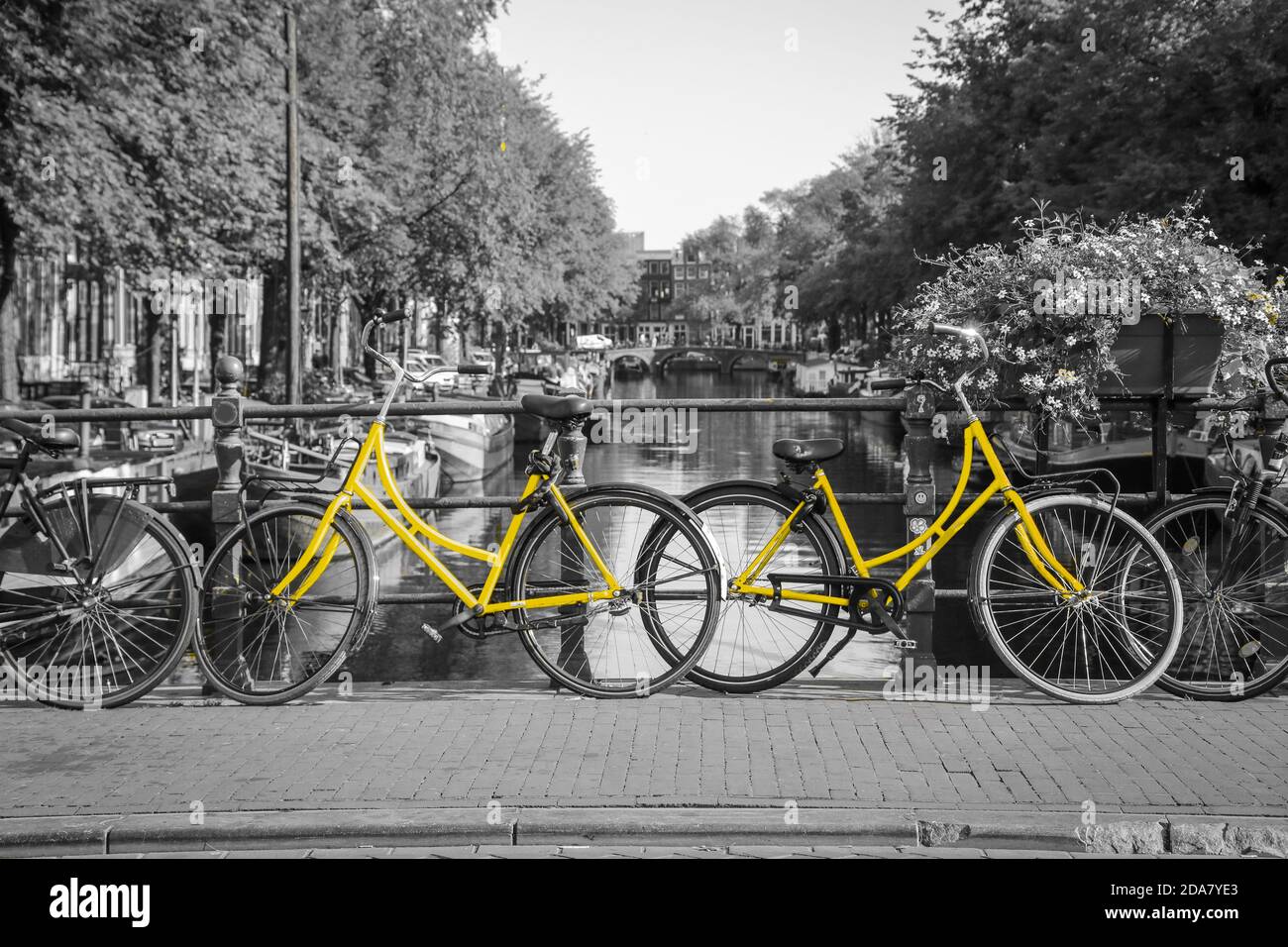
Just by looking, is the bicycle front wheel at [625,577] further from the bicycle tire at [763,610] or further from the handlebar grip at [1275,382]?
the handlebar grip at [1275,382]

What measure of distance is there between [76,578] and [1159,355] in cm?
479

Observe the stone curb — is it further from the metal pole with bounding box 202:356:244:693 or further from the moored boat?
the moored boat

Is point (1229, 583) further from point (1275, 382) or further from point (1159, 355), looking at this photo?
point (1159, 355)

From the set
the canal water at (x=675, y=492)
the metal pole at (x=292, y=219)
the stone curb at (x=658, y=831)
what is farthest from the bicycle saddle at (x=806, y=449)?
the metal pole at (x=292, y=219)

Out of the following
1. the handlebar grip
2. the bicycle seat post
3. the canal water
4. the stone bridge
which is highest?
the stone bridge

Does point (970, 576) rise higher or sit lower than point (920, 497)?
lower

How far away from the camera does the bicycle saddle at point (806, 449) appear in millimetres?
5551

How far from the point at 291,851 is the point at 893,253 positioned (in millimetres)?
31833

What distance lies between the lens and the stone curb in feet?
13.8

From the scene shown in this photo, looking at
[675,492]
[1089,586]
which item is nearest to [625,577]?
[1089,586]

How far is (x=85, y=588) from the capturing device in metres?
5.96

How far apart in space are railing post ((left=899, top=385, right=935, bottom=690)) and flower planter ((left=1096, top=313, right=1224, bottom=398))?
2.64 feet

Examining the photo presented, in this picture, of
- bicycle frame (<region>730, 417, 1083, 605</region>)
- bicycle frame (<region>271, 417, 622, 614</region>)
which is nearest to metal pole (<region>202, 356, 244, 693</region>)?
bicycle frame (<region>271, 417, 622, 614</region>)
